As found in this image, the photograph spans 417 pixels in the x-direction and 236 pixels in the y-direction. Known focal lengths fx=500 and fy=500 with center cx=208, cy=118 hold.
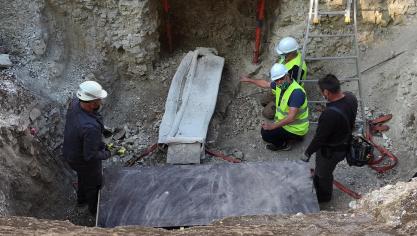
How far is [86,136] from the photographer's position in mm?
5129

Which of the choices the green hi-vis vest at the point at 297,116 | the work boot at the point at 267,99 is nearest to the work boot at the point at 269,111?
the work boot at the point at 267,99

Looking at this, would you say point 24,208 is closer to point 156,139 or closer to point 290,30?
point 156,139

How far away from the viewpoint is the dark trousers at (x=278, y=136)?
6488mm

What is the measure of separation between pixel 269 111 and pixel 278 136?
2.23 ft

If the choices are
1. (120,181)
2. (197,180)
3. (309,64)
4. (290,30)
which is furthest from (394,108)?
(120,181)

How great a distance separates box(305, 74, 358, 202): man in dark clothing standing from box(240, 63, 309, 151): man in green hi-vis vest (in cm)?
82

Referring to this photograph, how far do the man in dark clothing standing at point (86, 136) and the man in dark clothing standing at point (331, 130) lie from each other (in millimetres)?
2279

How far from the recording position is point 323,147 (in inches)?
213

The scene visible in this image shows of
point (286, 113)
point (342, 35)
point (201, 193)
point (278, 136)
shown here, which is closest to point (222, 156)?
point (278, 136)

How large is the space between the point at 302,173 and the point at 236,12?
3.47m

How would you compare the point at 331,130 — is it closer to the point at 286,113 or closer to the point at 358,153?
the point at 358,153

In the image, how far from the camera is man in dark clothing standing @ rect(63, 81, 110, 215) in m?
5.16

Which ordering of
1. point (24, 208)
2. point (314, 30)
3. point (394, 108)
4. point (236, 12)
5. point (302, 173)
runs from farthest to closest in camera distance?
point (236, 12)
point (314, 30)
point (394, 108)
point (302, 173)
point (24, 208)

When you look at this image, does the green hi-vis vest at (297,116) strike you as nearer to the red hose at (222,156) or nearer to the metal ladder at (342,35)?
the metal ladder at (342,35)
